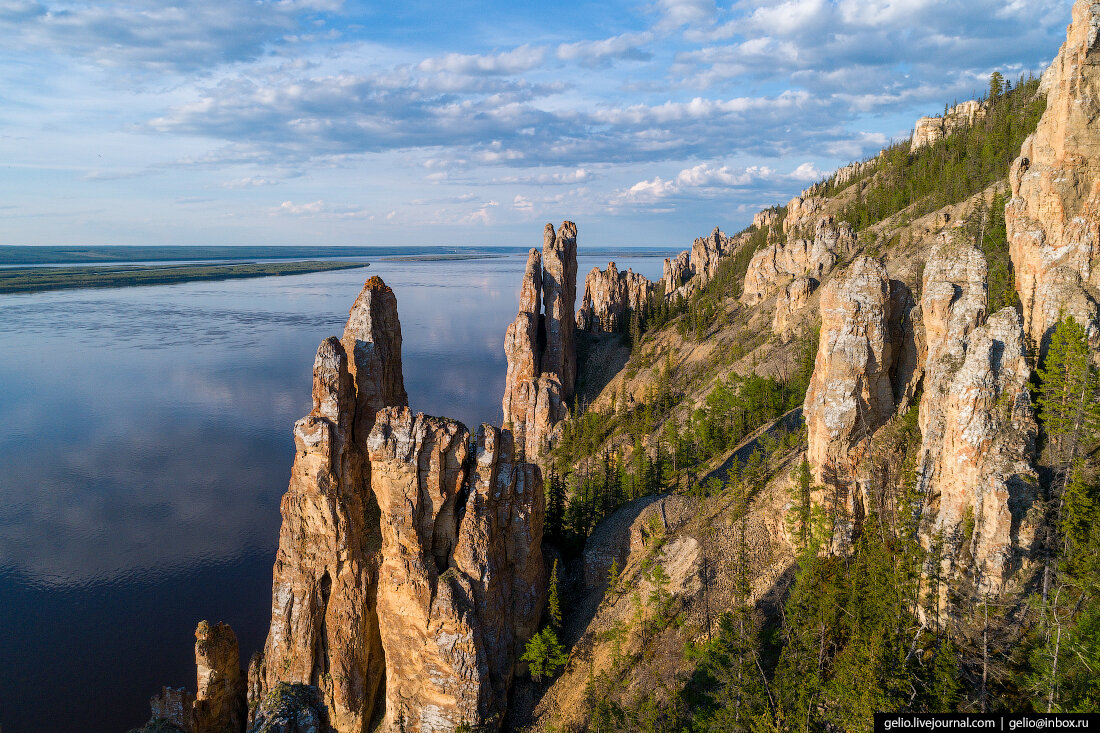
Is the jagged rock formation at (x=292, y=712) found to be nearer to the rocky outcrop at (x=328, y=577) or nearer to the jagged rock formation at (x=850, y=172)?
the rocky outcrop at (x=328, y=577)

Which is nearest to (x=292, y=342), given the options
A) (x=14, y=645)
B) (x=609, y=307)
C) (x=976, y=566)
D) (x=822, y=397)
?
(x=609, y=307)

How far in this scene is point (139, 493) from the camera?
75.1 meters

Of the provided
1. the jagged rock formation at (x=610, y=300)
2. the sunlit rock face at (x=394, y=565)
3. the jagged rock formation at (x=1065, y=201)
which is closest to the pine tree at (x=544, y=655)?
the sunlit rock face at (x=394, y=565)

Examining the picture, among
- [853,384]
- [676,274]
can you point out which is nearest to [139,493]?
[853,384]

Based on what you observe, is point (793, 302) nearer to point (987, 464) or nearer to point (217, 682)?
point (987, 464)

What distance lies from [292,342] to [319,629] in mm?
129632

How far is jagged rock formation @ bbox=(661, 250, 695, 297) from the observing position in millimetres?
150625

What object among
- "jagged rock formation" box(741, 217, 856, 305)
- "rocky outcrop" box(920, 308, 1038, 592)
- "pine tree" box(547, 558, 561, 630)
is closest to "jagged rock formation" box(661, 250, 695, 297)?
"jagged rock formation" box(741, 217, 856, 305)

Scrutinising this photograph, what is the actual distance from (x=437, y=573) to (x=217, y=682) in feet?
51.0

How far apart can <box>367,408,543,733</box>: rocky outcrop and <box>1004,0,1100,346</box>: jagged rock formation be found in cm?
3169

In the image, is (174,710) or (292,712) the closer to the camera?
(292,712)

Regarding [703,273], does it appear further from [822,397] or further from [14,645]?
[14,645]

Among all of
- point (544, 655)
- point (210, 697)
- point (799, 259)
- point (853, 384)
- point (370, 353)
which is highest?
point (799, 259)

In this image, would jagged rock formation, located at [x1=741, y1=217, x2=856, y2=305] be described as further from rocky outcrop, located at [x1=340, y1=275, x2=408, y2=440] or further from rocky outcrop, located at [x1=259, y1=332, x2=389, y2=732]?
rocky outcrop, located at [x1=259, y1=332, x2=389, y2=732]
